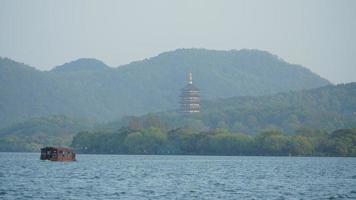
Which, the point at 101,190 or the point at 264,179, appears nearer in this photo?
the point at 101,190

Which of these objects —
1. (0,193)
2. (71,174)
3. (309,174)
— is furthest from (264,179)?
(0,193)

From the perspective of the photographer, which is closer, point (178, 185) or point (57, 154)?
point (178, 185)

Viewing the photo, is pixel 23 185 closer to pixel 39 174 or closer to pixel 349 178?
pixel 39 174

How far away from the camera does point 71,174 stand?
118 m

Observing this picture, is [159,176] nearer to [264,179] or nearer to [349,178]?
[264,179]

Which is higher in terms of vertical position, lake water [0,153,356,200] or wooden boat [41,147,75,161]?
wooden boat [41,147,75,161]

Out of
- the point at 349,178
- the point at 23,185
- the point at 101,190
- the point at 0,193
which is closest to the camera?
the point at 0,193

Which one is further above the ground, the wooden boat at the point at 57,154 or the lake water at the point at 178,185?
the wooden boat at the point at 57,154

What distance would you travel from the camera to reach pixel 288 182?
107 metres

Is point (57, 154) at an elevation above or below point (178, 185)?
above

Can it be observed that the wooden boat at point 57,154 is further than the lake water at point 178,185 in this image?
Yes

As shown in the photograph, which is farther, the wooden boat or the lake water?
the wooden boat

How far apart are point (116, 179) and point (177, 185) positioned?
11.3 m

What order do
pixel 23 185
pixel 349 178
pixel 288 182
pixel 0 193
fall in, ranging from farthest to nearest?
pixel 349 178 → pixel 288 182 → pixel 23 185 → pixel 0 193
